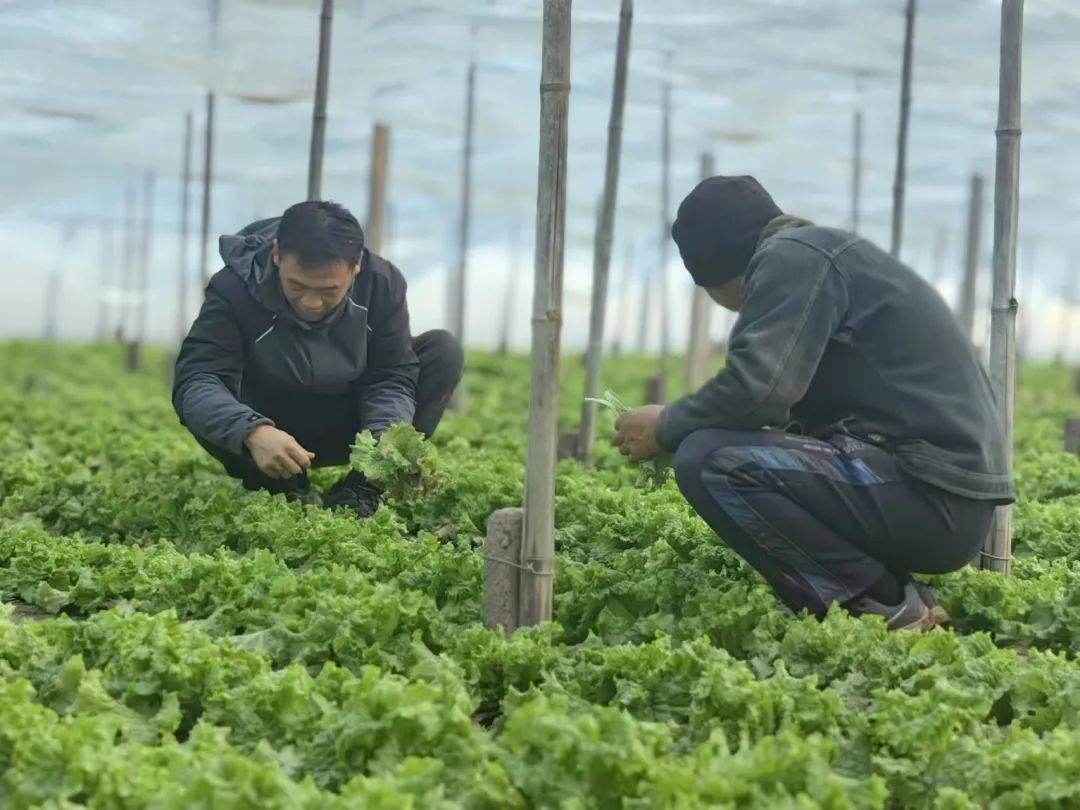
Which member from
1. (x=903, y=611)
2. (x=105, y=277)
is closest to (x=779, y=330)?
(x=903, y=611)

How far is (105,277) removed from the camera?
127 feet

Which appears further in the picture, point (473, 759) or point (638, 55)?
point (638, 55)

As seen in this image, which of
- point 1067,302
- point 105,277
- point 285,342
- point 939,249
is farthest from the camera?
point 105,277

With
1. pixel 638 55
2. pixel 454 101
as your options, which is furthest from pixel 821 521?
pixel 454 101

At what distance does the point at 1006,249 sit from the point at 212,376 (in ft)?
11.7

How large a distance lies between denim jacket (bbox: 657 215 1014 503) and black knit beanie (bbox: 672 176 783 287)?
8 centimetres

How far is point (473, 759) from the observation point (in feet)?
11.5

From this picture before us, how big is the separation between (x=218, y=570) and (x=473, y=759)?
197 cm

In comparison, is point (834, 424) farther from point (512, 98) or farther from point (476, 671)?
point (512, 98)

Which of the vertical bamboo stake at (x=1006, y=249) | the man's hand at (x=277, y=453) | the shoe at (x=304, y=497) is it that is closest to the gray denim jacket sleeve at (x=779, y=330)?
the vertical bamboo stake at (x=1006, y=249)

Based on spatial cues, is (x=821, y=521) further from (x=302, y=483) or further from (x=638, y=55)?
(x=638, y=55)

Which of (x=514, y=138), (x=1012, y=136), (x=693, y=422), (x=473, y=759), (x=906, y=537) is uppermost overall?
(x=514, y=138)

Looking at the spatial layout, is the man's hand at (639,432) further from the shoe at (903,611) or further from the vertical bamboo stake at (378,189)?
the vertical bamboo stake at (378,189)

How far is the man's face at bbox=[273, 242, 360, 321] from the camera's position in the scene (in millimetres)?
6301
